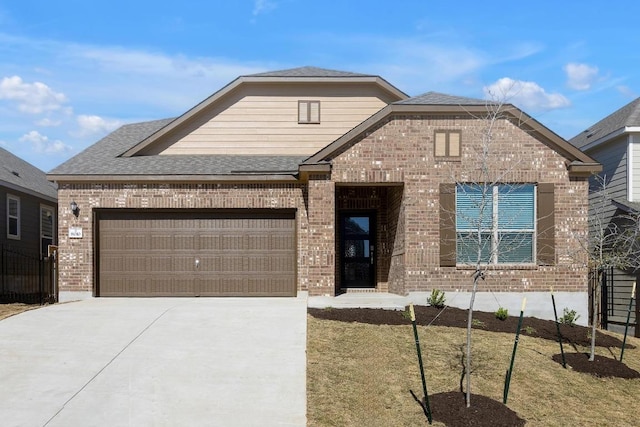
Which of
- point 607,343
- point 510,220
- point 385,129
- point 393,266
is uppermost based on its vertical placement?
point 385,129

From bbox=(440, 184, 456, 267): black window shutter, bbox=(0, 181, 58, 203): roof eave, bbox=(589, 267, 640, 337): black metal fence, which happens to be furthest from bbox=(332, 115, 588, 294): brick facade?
bbox=(0, 181, 58, 203): roof eave

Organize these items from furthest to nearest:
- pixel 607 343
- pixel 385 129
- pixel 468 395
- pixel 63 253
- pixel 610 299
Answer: pixel 610 299
pixel 63 253
pixel 385 129
pixel 607 343
pixel 468 395

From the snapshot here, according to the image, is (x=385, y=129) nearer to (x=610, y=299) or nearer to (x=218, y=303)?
(x=218, y=303)

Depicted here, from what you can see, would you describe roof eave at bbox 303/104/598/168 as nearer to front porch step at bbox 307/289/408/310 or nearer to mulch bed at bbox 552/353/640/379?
front porch step at bbox 307/289/408/310

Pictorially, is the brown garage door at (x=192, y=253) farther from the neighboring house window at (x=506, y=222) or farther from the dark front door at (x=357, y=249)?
the neighboring house window at (x=506, y=222)

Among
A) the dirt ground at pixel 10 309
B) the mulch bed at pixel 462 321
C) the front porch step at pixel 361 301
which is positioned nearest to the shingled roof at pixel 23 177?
the dirt ground at pixel 10 309

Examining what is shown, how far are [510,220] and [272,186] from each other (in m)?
5.90

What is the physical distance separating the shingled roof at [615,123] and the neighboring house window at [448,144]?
581 cm

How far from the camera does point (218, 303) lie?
49.1 feet

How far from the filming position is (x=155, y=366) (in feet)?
32.6

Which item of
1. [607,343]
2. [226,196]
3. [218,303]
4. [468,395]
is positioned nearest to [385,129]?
[226,196]

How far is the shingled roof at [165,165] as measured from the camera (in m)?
16.1

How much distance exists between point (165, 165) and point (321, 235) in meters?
4.86

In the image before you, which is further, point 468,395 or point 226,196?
point 226,196
